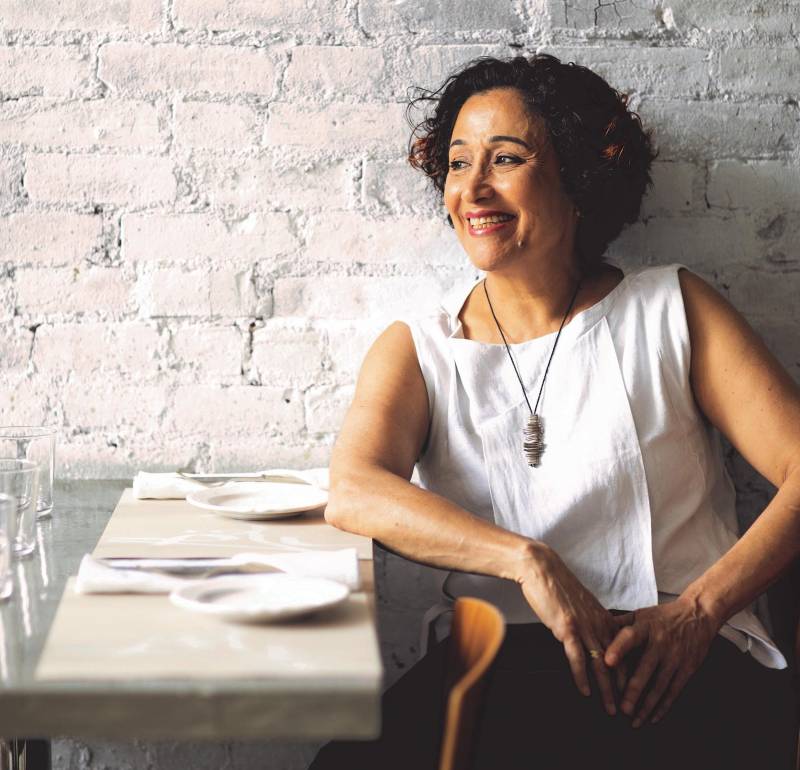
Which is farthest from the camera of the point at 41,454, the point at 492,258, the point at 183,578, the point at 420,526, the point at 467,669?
the point at 492,258

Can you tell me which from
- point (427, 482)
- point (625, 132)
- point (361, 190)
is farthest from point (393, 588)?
point (625, 132)

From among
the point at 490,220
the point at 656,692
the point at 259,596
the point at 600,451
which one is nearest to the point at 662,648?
the point at 656,692

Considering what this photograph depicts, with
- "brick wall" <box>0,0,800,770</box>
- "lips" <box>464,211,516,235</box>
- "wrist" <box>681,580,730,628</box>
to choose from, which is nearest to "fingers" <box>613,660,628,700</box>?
"wrist" <box>681,580,730,628</box>

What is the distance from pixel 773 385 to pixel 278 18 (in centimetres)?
102

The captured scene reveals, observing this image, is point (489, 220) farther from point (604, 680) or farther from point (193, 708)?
point (193, 708)

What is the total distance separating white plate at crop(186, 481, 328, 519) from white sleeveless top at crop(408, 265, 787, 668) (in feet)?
0.78

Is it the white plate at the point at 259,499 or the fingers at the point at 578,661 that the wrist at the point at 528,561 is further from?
the white plate at the point at 259,499

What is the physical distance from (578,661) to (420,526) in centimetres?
27

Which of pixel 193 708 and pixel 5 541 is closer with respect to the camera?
pixel 193 708

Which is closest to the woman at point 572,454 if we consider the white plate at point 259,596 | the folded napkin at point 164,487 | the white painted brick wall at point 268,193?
the white painted brick wall at point 268,193

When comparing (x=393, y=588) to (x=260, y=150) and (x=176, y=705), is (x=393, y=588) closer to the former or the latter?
(x=260, y=150)

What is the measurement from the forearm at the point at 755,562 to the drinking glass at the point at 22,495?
87 centimetres

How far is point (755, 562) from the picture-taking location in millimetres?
1375

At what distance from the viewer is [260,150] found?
1711 millimetres
